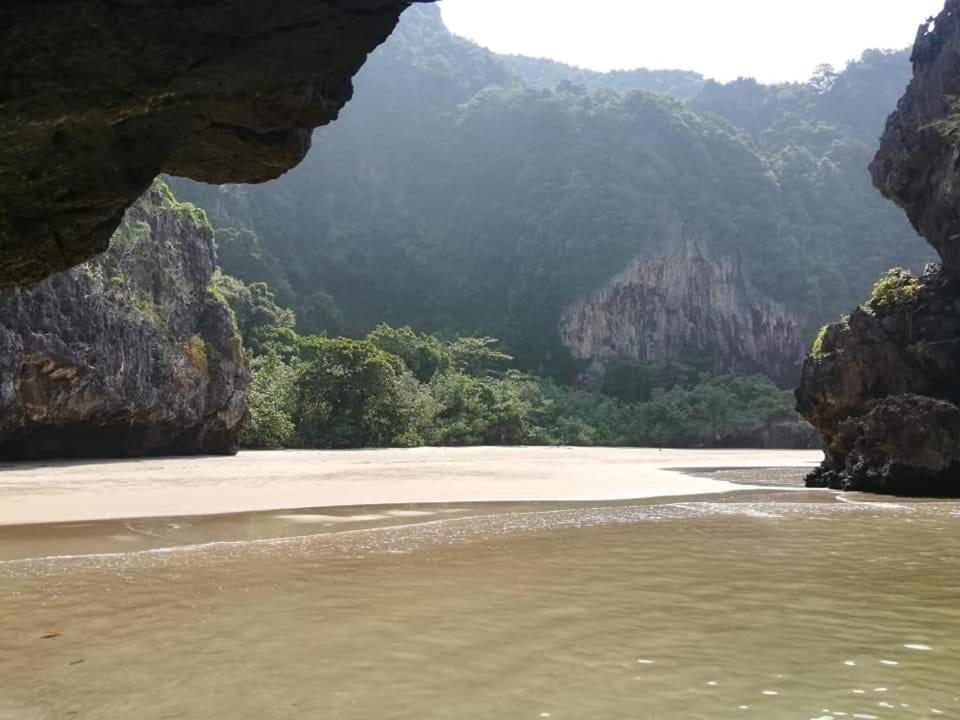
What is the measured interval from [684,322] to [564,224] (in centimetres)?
1431

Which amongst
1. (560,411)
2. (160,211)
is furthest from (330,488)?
(560,411)

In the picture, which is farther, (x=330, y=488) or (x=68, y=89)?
(x=330, y=488)

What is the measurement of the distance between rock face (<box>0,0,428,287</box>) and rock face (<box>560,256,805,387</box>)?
56.0 m

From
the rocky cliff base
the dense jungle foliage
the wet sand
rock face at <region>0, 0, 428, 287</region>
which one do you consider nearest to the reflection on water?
rock face at <region>0, 0, 428, 287</region>

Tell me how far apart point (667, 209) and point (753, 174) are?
12790mm

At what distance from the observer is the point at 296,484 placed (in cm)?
1483

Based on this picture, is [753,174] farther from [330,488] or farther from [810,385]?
[330,488]

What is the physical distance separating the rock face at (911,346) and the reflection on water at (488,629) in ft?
23.0

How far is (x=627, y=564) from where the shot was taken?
23.7ft

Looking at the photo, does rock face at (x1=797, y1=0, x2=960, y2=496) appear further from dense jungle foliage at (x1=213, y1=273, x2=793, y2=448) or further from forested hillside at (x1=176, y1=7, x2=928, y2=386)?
forested hillside at (x1=176, y1=7, x2=928, y2=386)

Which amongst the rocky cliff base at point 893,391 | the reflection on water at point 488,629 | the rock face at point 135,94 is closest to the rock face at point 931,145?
the rocky cliff base at point 893,391

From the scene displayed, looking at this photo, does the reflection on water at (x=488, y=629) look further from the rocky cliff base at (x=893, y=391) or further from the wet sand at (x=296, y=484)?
the rocky cliff base at (x=893, y=391)

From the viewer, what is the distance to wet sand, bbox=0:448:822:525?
11273mm

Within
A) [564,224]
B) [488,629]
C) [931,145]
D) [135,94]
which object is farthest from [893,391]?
[564,224]
